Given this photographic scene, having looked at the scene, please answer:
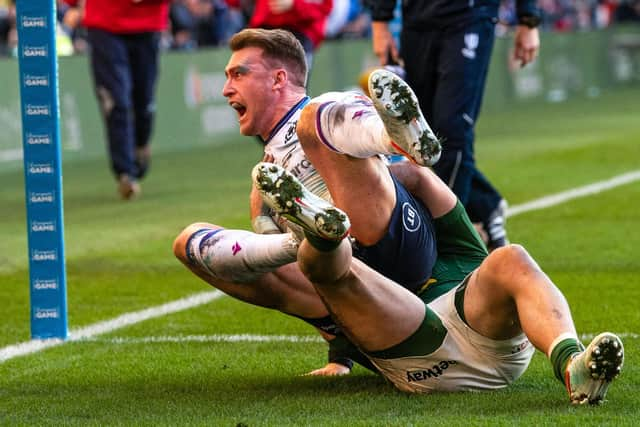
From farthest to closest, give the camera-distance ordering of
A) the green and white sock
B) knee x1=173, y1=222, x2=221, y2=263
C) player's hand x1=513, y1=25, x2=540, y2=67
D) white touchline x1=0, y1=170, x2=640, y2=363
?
1. player's hand x1=513, y1=25, x2=540, y2=67
2. white touchline x1=0, y1=170, x2=640, y2=363
3. knee x1=173, y1=222, x2=221, y2=263
4. the green and white sock

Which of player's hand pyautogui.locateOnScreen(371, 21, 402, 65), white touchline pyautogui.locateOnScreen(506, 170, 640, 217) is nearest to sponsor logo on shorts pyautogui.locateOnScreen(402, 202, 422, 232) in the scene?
player's hand pyautogui.locateOnScreen(371, 21, 402, 65)

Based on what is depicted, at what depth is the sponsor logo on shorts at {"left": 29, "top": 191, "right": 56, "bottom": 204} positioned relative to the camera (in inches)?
246

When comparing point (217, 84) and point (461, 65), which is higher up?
point (461, 65)

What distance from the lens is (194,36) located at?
23.7 m

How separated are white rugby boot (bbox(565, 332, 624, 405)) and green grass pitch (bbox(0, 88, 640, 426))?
65 millimetres

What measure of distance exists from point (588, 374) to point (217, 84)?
1446 centimetres

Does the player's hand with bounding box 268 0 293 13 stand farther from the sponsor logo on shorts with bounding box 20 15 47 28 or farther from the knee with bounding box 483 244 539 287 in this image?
the knee with bounding box 483 244 539 287

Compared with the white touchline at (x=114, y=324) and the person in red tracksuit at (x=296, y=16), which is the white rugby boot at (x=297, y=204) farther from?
the person in red tracksuit at (x=296, y=16)

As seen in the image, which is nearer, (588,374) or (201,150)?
(588,374)

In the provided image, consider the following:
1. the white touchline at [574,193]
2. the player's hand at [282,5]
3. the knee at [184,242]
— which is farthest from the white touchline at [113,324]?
the player's hand at [282,5]

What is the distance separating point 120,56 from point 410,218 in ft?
25.1

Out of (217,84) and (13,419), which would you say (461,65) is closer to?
(13,419)

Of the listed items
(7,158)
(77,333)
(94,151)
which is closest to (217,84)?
(94,151)

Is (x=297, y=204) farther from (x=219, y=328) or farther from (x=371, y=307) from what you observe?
(x=219, y=328)
